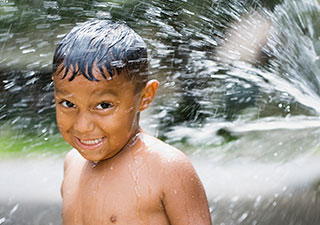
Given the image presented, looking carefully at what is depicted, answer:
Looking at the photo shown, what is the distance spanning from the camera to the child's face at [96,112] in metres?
1.44

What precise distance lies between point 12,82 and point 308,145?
2141mm

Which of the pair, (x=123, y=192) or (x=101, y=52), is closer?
(x=101, y=52)

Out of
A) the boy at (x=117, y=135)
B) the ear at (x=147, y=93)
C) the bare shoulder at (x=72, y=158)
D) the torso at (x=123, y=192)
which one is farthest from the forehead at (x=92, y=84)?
the bare shoulder at (x=72, y=158)

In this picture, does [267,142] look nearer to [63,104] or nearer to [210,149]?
[210,149]

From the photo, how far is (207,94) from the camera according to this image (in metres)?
3.56

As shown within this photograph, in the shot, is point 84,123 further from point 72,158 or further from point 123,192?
point 72,158

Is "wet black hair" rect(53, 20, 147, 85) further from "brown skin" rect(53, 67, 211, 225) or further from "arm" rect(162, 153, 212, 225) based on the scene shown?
"arm" rect(162, 153, 212, 225)

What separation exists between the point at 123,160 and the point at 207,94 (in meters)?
2.04

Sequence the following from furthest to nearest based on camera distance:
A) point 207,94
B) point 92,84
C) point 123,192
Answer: point 207,94, point 123,192, point 92,84

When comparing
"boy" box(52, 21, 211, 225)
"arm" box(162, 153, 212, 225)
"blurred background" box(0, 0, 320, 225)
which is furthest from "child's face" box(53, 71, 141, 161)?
"blurred background" box(0, 0, 320, 225)

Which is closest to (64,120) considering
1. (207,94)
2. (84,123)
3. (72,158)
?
(84,123)

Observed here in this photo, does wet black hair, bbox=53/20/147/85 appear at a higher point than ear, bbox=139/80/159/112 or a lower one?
higher

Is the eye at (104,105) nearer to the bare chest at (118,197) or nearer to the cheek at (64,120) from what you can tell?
the cheek at (64,120)

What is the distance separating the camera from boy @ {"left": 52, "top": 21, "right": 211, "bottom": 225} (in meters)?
1.45
